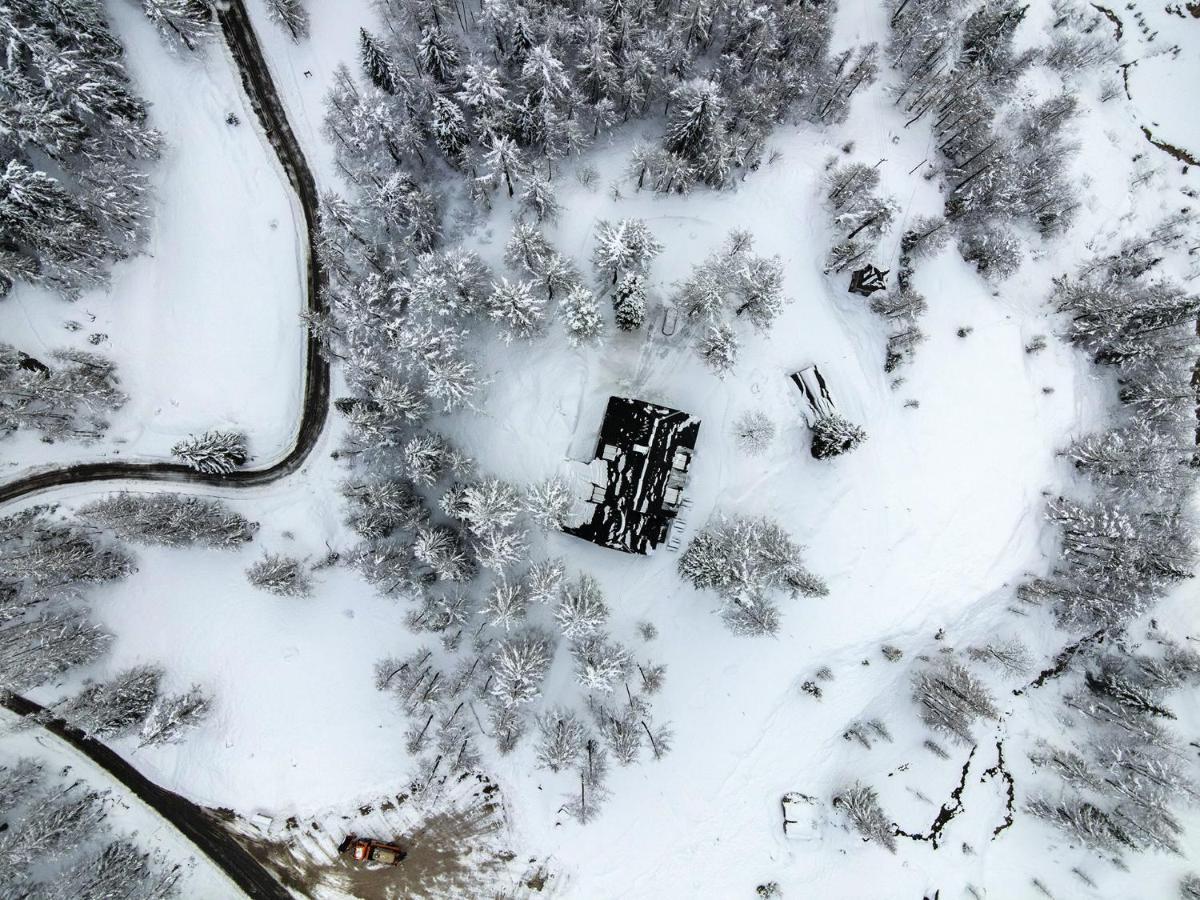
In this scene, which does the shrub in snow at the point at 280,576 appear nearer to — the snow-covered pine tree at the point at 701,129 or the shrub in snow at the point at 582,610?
the shrub in snow at the point at 582,610

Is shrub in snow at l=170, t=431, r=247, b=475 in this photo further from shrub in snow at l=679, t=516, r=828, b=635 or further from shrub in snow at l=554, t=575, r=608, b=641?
shrub in snow at l=679, t=516, r=828, b=635

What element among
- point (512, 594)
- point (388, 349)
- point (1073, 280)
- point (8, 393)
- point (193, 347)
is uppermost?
point (1073, 280)

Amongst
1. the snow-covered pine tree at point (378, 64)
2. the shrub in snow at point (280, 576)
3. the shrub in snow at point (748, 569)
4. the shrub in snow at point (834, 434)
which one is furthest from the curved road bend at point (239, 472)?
the shrub in snow at point (834, 434)

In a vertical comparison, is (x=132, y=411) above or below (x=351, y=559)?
above

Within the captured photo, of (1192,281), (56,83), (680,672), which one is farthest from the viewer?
(1192,281)

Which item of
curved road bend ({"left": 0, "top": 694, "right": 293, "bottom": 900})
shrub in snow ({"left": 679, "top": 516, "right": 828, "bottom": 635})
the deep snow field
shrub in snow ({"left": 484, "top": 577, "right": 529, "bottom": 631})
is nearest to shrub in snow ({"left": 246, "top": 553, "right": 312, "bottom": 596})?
the deep snow field

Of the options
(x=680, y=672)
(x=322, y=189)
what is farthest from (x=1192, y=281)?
(x=322, y=189)

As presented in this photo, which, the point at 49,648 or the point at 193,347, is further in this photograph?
the point at 193,347

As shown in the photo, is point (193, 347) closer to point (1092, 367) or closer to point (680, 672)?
point (680, 672)
